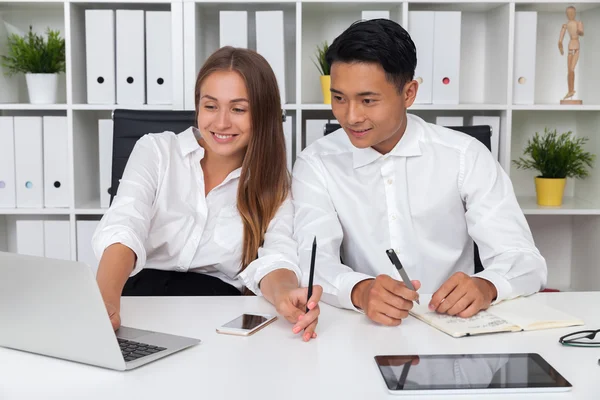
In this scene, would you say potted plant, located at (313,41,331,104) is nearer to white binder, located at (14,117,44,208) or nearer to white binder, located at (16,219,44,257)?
white binder, located at (14,117,44,208)

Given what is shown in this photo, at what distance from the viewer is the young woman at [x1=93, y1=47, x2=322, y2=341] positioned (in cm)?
167

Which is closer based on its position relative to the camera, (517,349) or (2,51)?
(517,349)

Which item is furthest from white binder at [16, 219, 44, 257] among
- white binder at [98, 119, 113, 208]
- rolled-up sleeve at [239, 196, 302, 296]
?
rolled-up sleeve at [239, 196, 302, 296]

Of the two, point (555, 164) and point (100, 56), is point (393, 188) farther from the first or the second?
point (100, 56)

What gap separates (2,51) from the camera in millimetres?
2697

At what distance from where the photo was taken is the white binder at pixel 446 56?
8.43 ft

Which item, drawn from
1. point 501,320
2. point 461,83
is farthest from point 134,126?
point 461,83

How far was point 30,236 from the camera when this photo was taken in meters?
2.62

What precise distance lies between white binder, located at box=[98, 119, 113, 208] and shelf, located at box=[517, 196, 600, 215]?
1.58m

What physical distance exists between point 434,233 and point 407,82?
39 centimetres

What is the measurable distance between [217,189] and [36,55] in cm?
129

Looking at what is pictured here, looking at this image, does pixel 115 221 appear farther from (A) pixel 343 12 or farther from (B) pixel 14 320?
(A) pixel 343 12

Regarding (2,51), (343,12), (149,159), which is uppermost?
(343,12)

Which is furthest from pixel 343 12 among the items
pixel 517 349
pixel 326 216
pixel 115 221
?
pixel 517 349
